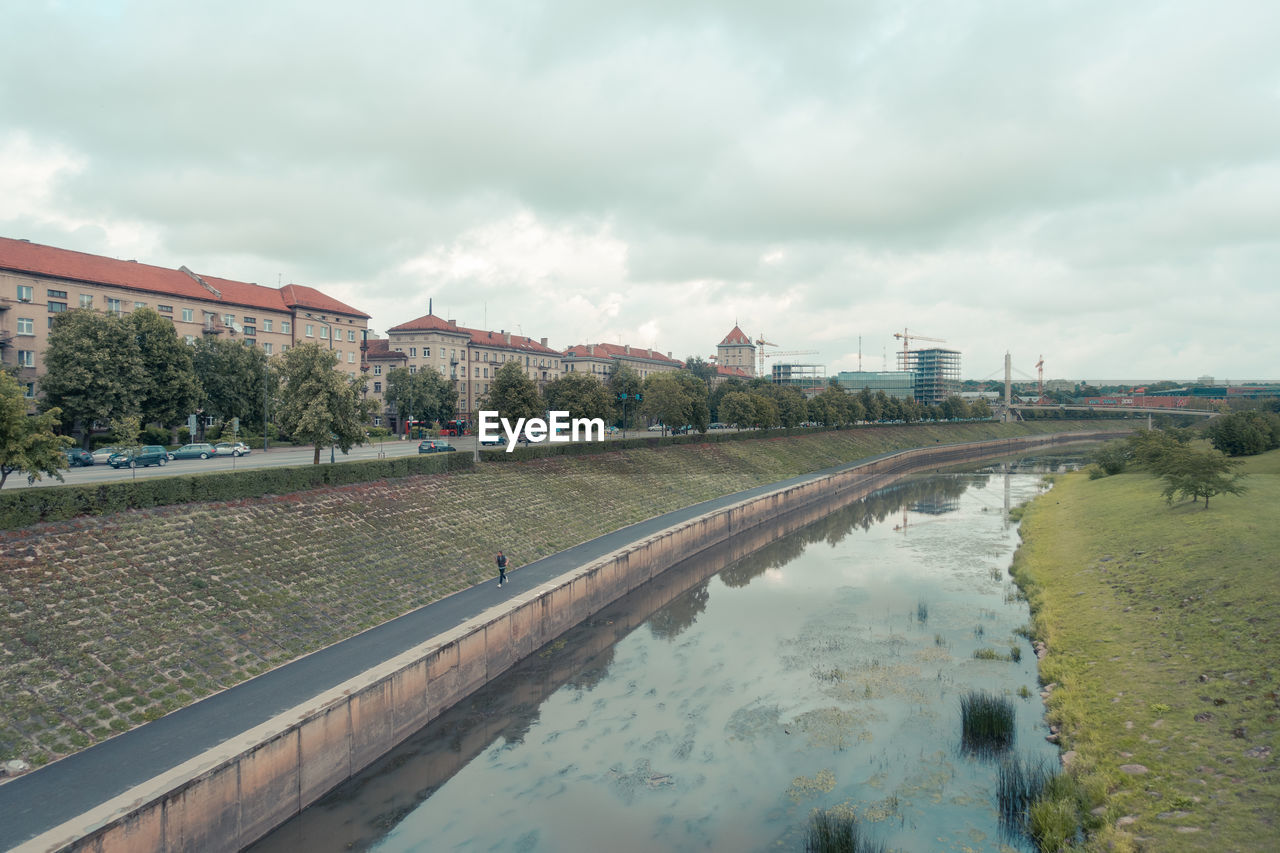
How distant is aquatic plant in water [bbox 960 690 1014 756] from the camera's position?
2042 centimetres

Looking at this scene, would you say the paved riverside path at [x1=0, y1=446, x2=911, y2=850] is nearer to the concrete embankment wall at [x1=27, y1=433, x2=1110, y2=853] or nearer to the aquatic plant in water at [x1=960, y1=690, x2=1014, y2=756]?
the concrete embankment wall at [x1=27, y1=433, x2=1110, y2=853]

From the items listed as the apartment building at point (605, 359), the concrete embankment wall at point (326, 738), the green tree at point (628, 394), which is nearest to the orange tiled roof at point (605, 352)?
the apartment building at point (605, 359)

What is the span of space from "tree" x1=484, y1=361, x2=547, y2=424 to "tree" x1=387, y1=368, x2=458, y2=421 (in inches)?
1728

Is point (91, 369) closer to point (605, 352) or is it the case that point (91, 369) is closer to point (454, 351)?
point (454, 351)

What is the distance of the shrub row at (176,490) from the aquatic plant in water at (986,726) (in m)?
29.1

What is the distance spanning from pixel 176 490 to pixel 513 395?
3182 centimetres

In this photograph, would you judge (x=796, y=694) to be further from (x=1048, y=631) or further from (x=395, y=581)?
(x=395, y=581)

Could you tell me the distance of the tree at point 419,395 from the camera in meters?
98.1

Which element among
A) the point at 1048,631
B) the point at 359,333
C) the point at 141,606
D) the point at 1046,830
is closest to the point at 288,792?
the point at 141,606

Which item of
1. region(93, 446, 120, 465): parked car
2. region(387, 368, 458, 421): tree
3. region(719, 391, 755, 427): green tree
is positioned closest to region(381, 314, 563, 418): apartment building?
region(387, 368, 458, 421): tree

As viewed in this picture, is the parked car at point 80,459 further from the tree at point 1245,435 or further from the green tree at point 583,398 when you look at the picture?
the tree at point 1245,435

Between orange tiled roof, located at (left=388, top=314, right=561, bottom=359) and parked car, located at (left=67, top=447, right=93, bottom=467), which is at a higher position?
orange tiled roof, located at (left=388, top=314, right=561, bottom=359)

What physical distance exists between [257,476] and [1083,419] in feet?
710

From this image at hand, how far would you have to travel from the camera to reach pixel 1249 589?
24969mm
